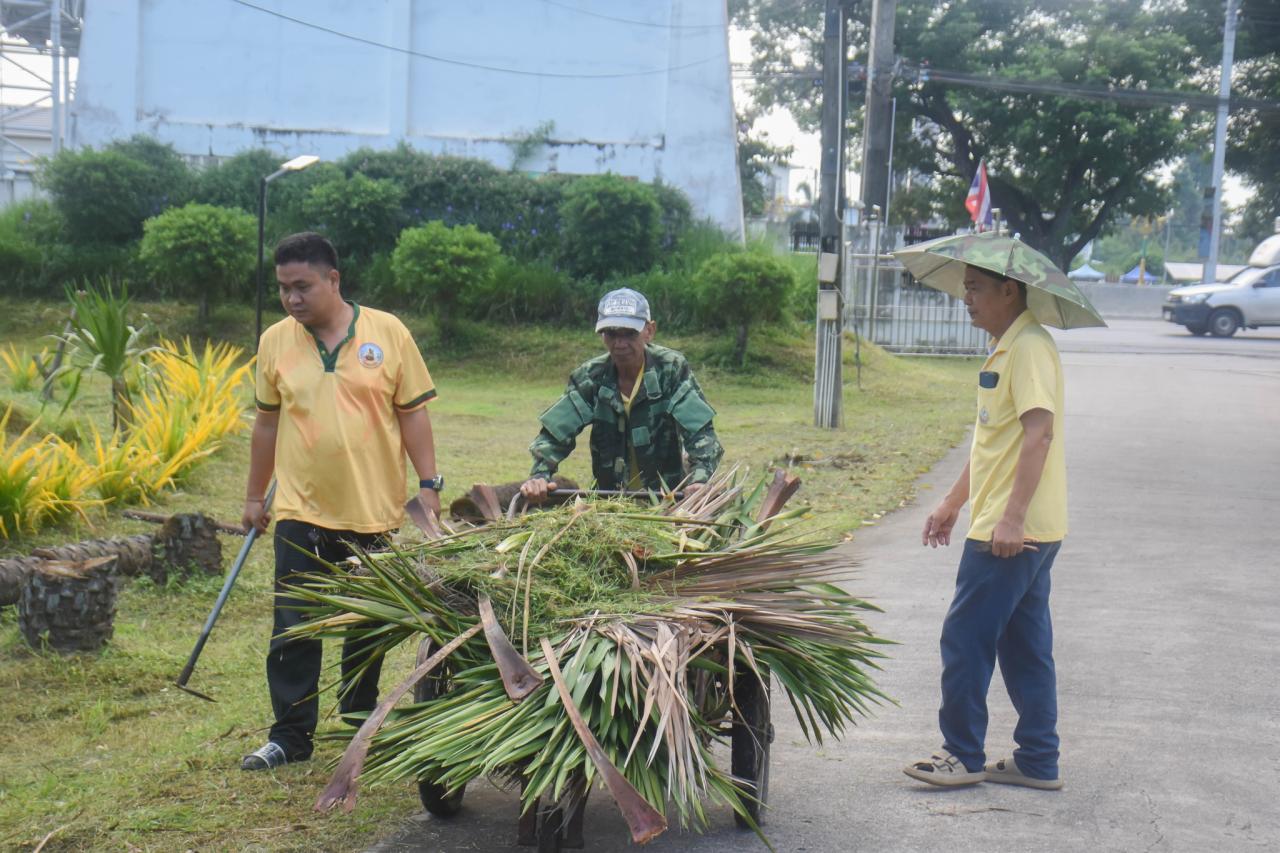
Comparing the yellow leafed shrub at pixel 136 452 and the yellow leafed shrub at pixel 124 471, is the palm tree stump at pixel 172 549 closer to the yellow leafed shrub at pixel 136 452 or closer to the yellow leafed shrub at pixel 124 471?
the yellow leafed shrub at pixel 136 452

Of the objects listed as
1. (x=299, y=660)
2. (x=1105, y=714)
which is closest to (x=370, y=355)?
(x=299, y=660)

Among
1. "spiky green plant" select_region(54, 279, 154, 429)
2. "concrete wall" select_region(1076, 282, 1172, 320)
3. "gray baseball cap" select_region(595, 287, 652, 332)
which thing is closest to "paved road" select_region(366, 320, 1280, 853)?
"gray baseball cap" select_region(595, 287, 652, 332)

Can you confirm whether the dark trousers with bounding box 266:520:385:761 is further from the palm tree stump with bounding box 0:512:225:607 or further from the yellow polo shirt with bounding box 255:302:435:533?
the palm tree stump with bounding box 0:512:225:607

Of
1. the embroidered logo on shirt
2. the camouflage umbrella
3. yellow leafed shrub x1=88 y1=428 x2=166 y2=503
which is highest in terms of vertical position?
the camouflage umbrella

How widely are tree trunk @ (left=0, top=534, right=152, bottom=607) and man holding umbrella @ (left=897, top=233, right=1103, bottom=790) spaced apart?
4.04 meters

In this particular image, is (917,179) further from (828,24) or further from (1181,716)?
(1181,716)

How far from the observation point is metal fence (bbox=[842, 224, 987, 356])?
23.8m

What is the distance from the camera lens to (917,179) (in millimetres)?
46500

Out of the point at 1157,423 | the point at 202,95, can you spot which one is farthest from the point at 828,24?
the point at 202,95

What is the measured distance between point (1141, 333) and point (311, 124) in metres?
20.2

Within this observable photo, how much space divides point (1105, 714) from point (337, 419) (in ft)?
10.5

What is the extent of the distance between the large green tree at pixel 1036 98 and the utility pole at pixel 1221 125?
1.76 m

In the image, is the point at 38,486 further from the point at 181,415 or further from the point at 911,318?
the point at 911,318

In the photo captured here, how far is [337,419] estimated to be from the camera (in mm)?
4668
